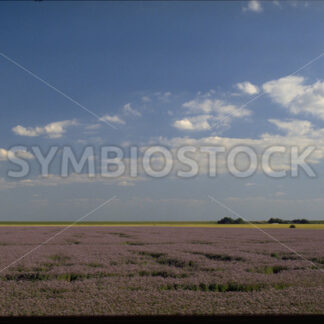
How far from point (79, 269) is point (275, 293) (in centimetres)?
464

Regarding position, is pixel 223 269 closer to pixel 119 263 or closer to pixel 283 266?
pixel 283 266

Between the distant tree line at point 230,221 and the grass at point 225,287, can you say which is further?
the distant tree line at point 230,221

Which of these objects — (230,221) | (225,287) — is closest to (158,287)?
(225,287)

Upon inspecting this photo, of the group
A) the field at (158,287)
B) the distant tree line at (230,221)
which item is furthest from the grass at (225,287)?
the distant tree line at (230,221)

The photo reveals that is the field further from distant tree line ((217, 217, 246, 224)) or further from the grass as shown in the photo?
distant tree line ((217, 217, 246, 224))

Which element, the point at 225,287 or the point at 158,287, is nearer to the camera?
the point at 158,287

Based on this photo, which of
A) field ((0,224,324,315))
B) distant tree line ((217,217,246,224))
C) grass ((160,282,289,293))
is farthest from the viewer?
distant tree line ((217,217,246,224))

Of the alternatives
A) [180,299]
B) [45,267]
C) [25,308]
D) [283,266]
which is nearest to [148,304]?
[180,299]

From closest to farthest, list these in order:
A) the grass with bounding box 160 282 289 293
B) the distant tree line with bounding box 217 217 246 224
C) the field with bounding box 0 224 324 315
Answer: the field with bounding box 0 224 324 315, the grass with bounding box 160 282 289 293, the distant tree line with bounding box 217 217 246 224

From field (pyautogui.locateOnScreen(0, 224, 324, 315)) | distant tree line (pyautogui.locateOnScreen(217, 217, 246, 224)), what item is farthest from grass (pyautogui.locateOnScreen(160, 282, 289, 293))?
distant tree line (pyautogui.locateOnScreen(217, 217, 246, 224))

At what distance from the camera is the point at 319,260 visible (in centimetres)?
1084

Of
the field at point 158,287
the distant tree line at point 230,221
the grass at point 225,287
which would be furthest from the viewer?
the distant tree line at point 230,221

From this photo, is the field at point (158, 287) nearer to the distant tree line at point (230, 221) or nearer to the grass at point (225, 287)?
the grass at point (225, 287)

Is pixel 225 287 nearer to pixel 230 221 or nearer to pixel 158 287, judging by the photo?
pixel 158 287
